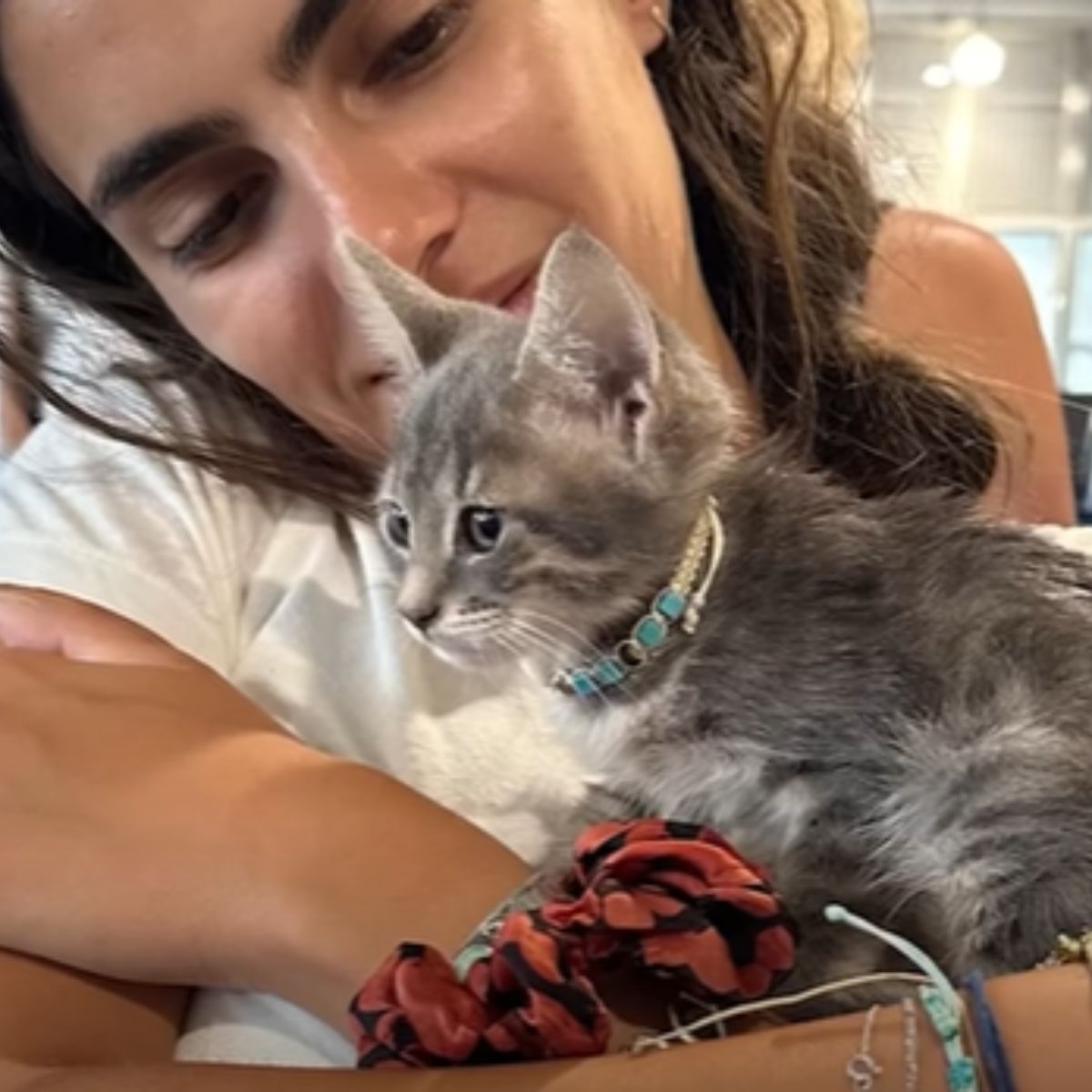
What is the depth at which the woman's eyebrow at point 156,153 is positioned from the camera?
39.3 inches

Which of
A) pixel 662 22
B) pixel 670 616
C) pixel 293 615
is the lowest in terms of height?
pixel 293 615

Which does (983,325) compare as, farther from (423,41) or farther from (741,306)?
(423,41)

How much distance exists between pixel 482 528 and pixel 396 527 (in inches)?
4.0

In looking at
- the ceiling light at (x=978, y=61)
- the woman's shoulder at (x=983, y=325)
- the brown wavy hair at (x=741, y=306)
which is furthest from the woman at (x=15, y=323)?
the ceiling light at (x=978, y=61)

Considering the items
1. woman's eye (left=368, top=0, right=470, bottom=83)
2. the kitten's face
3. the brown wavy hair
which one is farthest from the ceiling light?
the kitten's face

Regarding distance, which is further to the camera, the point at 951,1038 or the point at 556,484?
the point at 556,484

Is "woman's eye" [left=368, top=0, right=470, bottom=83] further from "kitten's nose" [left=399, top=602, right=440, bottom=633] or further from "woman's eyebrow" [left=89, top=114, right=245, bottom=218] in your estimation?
"kitten's nose" [left=399, top=602, right=440, bottom=633]

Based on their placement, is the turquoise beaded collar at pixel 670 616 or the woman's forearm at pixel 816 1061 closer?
the woman's forearm at pixel 816 1061

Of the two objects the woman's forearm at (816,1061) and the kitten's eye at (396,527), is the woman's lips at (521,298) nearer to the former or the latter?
the kitten's eye at (396,527)

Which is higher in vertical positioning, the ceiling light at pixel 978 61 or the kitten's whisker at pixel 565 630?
the kitten's whisker at pixel 565 630

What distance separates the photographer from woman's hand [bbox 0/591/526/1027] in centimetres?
79

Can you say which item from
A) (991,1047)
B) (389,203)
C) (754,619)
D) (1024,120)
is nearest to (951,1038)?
(991,1047)

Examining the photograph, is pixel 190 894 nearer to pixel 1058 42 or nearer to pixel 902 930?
pixel 902 930

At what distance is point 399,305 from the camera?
3.16 feet
